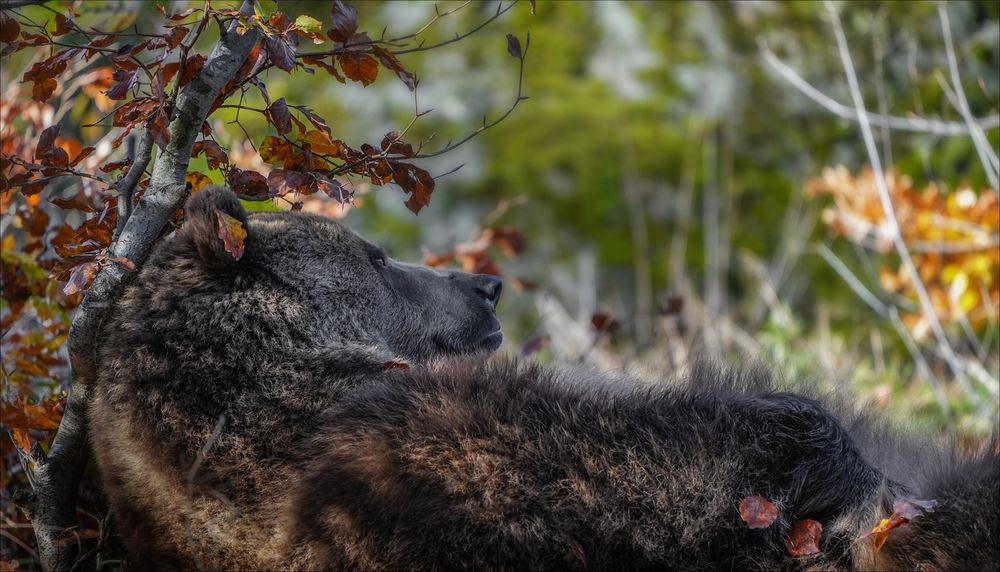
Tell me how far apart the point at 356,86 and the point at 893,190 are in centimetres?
716

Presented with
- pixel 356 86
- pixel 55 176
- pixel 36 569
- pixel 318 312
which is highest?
pixel 356 86

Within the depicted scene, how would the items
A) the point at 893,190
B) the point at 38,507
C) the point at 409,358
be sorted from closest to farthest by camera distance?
the point at 38,507
the point at 409,358
the point at 893,190

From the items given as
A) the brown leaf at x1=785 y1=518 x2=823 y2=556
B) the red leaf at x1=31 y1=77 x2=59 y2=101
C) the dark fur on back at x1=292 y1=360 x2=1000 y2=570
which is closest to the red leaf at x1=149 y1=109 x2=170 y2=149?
the red leaf at x1=31 y1=77 x2=59 y2=101

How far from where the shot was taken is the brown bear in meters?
2.34

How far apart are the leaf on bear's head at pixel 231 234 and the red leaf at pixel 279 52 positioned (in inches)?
18.0

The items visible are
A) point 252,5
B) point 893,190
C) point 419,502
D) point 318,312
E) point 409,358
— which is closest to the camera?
point 419,502

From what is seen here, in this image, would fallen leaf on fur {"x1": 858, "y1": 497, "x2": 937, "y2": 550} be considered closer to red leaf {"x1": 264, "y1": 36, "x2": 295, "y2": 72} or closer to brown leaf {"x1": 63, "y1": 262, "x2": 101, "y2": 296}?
red leaf {"x1": 264, "y1": 36, "x2": 295, "y2": 72}

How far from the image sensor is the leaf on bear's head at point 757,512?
230 centimetres

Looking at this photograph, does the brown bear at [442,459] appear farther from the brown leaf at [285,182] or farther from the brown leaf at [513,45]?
the brown leaf at [513,45]

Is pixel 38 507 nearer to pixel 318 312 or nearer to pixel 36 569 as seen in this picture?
pixel 36 569

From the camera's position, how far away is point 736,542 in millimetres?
2359

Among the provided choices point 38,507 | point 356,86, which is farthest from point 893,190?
point 356,86

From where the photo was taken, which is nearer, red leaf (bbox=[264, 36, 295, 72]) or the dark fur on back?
the dark fur on back

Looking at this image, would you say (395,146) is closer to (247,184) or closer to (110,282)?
(247,184)
